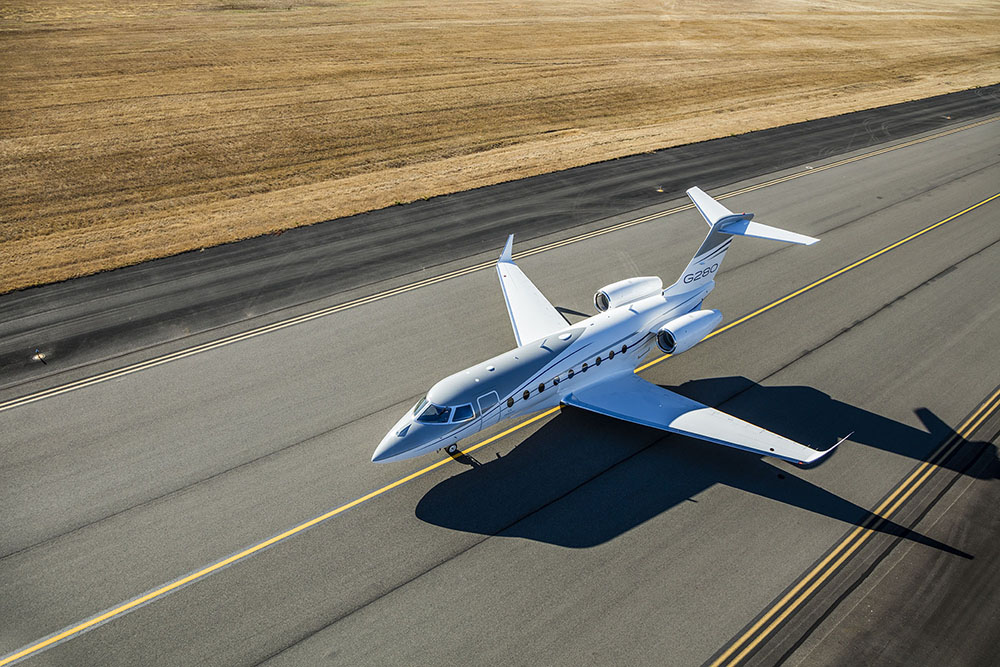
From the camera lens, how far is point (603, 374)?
1928 cm

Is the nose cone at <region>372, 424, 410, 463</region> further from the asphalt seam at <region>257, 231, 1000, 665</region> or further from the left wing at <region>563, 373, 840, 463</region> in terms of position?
the left wing at <region>563, 373, 840, 463</region>

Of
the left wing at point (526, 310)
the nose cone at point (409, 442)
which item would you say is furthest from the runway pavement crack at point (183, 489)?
the left wing at point (526, 310)

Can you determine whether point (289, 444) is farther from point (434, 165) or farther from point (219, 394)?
point (434, 165)

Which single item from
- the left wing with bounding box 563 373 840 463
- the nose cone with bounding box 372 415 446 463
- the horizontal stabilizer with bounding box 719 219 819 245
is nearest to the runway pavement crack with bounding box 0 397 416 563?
the nose cone with bounding box 372 415 446 463

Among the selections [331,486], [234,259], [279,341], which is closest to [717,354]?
[331,486]

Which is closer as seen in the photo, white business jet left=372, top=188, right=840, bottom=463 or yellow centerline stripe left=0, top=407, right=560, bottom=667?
yellow centerline stripe left=0, top=407, right=560, bottom=667

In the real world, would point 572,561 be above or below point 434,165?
below

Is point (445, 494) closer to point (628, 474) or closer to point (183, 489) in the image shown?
point (628, 474)

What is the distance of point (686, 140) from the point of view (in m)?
43.9

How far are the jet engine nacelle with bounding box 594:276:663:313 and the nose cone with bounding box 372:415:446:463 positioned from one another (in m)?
8.03

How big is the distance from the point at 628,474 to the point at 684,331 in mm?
5087

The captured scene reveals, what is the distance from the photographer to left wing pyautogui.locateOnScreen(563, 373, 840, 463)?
1644 centimetres

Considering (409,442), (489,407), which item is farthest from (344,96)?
(409,442)

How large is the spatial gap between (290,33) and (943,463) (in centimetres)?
6530
